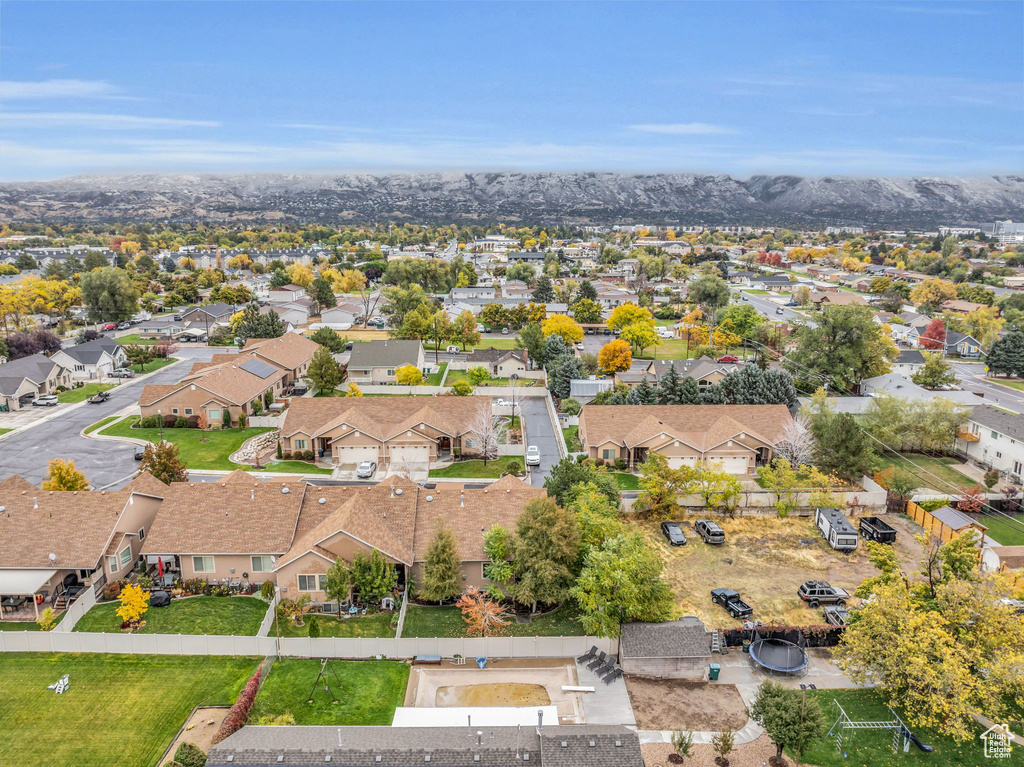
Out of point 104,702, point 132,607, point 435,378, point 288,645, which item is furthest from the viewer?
point 435,378

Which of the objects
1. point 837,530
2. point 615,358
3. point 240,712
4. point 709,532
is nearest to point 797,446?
point 837,530

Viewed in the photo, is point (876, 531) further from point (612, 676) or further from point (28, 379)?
point (28, 379)

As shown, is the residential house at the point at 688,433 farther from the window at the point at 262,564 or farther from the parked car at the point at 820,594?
the window at the point at 262,564

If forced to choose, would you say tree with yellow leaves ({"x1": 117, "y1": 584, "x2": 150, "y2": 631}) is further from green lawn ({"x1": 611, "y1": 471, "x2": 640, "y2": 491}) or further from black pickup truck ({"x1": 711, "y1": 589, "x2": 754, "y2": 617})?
green lawn ({"x1": 611, "y1": 471, "x2": 640, "y2": 491})

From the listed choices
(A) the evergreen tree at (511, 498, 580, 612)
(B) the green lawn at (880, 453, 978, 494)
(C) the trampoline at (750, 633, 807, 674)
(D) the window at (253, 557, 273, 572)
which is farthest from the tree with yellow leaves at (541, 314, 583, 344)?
(C) the trampoline at (750, 633, 807, 674)

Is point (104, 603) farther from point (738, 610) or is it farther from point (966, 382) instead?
point (966, 382)

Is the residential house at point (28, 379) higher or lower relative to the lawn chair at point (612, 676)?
lower

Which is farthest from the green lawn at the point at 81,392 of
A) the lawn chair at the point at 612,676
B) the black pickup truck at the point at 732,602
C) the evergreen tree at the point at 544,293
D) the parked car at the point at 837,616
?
the evergreen tree at the point at 544,293
